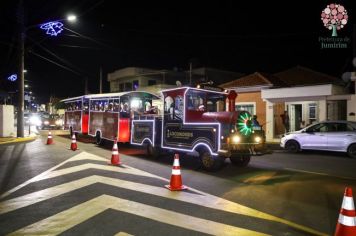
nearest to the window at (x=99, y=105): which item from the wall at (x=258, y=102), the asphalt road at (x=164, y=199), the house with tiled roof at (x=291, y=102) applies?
the asphalt road at (x=164, y=199)

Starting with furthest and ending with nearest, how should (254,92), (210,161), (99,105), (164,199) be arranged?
(254,92) → (99,105) → (210,161) → (164,199)

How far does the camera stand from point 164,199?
7605mm

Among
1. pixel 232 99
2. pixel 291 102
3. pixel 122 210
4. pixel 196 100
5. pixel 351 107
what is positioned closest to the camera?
pixel 122 210

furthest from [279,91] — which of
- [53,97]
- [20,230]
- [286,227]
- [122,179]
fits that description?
[53,97]

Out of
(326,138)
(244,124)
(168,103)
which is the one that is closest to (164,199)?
(244,124)

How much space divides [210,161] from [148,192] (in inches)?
146

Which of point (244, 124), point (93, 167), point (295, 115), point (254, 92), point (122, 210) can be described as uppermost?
point (254, 92)

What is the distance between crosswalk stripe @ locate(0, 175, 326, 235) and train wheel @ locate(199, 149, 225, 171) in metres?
3.11

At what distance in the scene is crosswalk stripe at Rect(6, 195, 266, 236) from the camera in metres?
5.63

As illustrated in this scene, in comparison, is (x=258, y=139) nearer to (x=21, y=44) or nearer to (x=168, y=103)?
(x=168, y=103)

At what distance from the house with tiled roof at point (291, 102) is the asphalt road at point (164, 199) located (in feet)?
35.3

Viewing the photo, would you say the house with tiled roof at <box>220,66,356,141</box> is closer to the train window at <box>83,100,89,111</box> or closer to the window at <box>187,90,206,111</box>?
the train window at <box>83,100,89,111</box>

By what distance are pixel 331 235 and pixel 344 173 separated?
640 cm

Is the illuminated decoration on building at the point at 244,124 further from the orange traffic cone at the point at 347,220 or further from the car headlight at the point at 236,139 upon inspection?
the orange traffic cone at the point at 347,220
